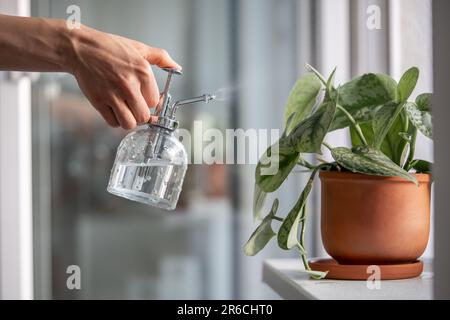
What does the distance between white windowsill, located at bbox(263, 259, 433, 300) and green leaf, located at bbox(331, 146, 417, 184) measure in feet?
0.36

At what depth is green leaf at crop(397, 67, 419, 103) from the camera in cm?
65

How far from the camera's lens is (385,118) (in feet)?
2.06

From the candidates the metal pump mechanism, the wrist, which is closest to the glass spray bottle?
the metal pump mechanism

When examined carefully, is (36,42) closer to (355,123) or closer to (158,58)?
(158,58)

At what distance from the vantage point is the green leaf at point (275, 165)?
0.66 m

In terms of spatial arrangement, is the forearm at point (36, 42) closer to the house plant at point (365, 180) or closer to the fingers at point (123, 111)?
the fingers at point (123, 111)

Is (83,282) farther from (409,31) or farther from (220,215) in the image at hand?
(409,31)

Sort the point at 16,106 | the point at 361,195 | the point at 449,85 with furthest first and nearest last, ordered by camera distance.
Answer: the point at 16,106 → the point at 361,195 → the point at 449,85

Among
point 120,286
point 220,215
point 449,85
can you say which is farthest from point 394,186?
point 120,286

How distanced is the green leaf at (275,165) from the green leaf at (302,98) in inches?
2.9

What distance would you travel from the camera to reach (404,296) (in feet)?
1.82

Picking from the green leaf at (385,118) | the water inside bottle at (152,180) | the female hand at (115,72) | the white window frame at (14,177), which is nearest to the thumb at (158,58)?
the female hand at (115,72)

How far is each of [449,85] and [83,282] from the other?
1.63 meters

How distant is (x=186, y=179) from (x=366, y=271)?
4.05ft
